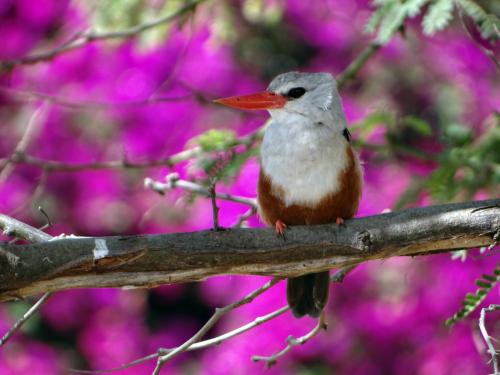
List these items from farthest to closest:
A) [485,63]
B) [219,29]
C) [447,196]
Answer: [485,63] < [219,29] < [447,196]

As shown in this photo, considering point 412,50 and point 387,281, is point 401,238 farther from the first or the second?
point 412,50

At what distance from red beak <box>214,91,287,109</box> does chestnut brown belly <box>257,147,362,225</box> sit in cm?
26

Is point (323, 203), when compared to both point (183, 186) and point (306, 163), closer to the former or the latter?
point (306, 163)

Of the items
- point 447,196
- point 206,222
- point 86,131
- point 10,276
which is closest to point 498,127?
A: point 447,196

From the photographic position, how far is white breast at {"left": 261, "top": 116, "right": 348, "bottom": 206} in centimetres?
252

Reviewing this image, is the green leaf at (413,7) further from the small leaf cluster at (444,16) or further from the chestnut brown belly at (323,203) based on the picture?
the chestnut brown belly at (323,203)

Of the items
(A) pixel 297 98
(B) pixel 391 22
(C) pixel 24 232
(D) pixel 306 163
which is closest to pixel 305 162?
(D) pixel 306 163

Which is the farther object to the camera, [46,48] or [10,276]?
[46,48]

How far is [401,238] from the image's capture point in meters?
2.06

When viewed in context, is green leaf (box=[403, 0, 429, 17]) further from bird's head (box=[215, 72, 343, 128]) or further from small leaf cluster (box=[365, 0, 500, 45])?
bird's head (box=[215, 72, 343, 128])

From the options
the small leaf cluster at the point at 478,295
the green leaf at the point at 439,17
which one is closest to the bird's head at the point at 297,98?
the green leaf at the point at 439,17

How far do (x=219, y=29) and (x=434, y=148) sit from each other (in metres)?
1.56

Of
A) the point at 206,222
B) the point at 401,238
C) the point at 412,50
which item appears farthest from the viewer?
the point at 412,50

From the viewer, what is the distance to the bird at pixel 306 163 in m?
2.52
